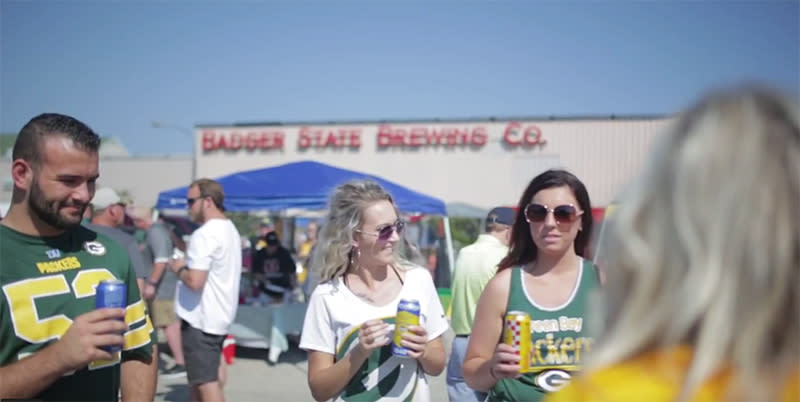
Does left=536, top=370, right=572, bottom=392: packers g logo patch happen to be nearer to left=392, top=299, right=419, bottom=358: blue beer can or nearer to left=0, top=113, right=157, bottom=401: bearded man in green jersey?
left=392, top=299, right=419, bottom=358: blue beer can

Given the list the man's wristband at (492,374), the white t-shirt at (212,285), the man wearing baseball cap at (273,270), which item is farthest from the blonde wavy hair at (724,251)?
the man wearing baseball cap at (273,270)

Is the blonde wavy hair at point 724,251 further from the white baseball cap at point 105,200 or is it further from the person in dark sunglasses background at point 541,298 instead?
the white baseball cap at point 105,200

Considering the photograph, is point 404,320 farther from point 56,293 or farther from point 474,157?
point 474,157

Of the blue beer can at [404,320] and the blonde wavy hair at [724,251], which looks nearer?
the blonde wavy hair at [724,251]

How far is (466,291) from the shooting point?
498 cm

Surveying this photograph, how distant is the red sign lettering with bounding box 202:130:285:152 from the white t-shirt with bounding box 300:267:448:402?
1185 inches

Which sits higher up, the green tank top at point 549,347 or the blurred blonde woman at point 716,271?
the blurred blonde woman at point 716,271

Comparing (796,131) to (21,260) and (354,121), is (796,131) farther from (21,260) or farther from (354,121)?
(354,121)

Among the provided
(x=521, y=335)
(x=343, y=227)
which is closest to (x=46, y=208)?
(x=343, y=227)

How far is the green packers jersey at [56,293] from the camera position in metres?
1.85

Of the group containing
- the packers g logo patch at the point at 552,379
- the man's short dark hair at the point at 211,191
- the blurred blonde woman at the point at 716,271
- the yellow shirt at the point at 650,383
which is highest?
the blurred blonde woman at the point at 716,271

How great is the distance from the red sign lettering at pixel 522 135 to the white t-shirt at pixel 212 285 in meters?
26.6

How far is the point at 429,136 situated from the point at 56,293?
96.3ft

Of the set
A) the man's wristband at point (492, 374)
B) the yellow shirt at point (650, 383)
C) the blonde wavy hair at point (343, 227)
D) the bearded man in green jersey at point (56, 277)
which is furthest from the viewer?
the blonde wavy hair at point (343, 227)
